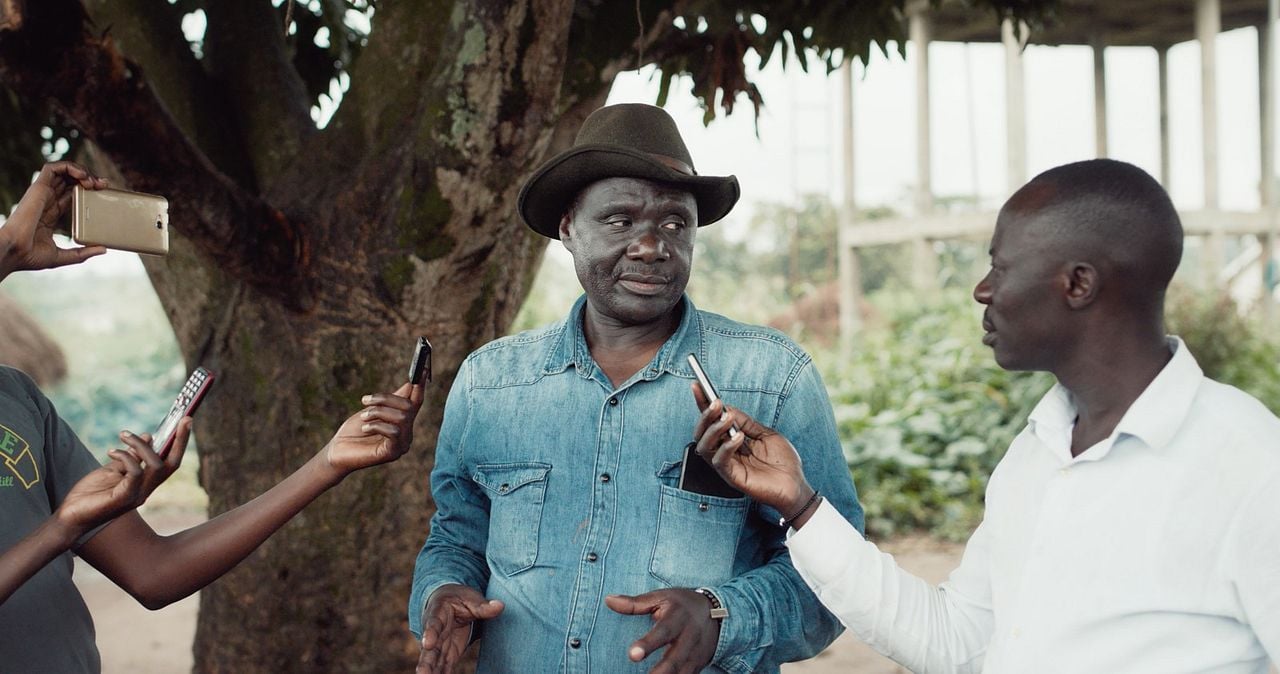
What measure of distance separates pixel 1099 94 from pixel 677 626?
37.5 feet

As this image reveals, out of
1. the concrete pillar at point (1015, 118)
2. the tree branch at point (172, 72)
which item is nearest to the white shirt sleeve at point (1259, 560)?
the tree branch at point (172, 72)

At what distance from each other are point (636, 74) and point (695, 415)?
79.4 inches

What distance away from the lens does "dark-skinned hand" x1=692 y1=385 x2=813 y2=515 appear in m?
2.10

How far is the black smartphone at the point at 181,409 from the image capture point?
1.95 m

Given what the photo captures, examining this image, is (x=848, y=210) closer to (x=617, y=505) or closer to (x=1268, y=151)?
(x=1268, y=151)

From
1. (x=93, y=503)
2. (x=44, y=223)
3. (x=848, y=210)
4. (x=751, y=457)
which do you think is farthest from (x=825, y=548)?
(x=848, y=210)

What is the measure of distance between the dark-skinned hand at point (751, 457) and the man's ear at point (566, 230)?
0.65 meters

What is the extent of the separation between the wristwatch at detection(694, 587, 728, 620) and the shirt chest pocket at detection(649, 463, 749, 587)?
0.34 feet

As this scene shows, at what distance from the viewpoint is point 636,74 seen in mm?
4219

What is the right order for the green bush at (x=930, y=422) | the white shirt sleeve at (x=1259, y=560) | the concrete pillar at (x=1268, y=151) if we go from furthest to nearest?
1. the concrete pillar at (x=1268, y=151)
2. the green bush at (x=930, y=422)
3. the white shirt sleeve at (x=1259, y=560)

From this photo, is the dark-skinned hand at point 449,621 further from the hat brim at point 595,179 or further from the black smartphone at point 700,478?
the hat brim at point 595,179

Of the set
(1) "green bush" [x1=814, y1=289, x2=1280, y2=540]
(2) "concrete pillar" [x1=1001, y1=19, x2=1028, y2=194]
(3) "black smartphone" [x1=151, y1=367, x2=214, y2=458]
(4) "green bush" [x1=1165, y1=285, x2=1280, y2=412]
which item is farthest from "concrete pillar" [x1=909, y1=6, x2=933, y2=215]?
(3) "black smartphone" [x1=151, y1=367, x2=214, y2=458]

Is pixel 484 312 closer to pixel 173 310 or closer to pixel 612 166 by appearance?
pixel 173 310

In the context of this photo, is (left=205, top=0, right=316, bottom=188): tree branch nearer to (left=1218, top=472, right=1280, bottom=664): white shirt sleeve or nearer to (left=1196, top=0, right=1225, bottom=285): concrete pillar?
(left=1218, top=472, right=1280, bottom=664): white shirt sleeve
